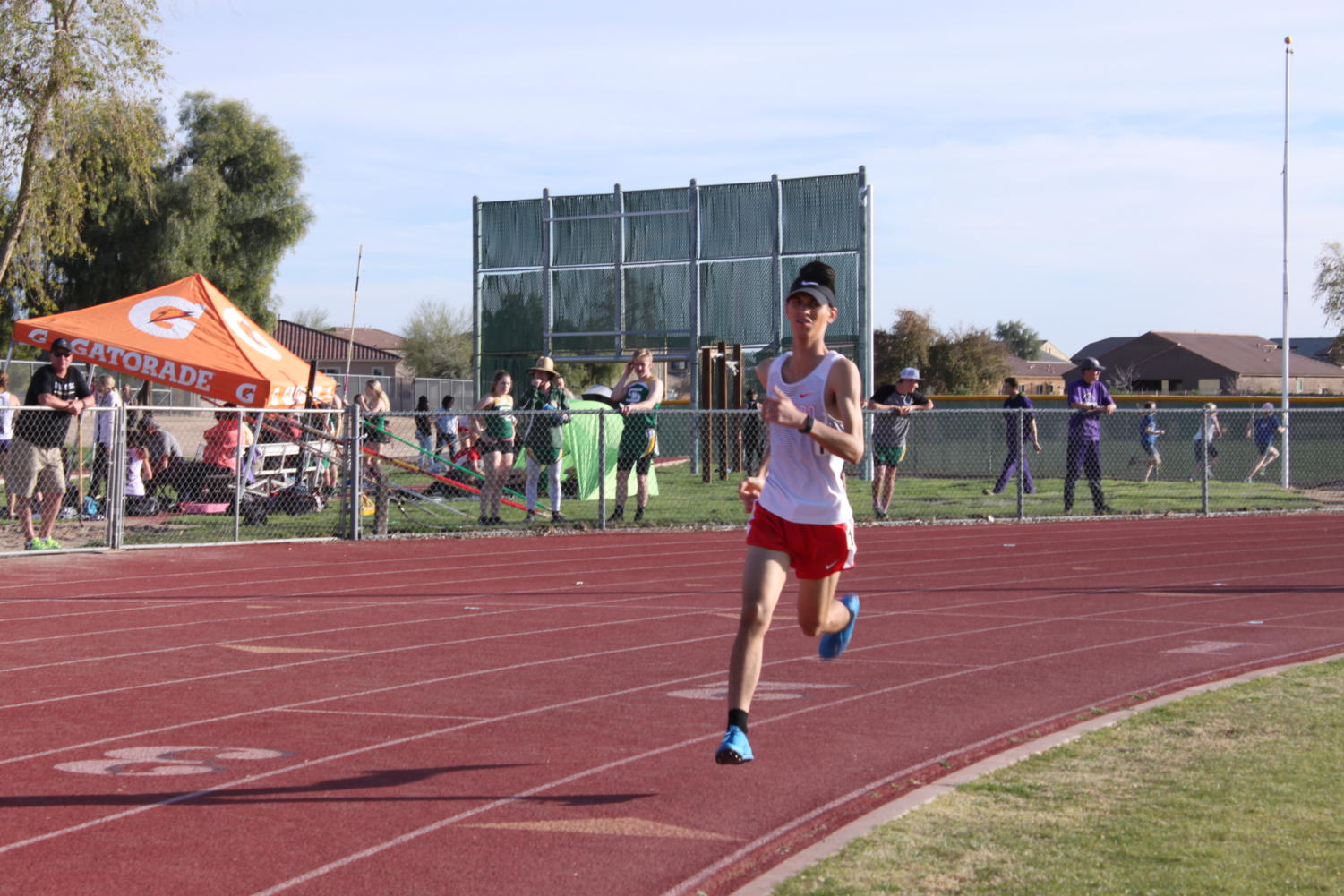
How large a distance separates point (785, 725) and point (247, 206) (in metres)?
46.6

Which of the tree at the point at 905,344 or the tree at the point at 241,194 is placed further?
the tree at the point at 905,344

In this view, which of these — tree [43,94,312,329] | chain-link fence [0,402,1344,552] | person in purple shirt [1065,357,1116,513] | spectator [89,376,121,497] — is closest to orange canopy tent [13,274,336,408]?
chain-link fence [0,402,1344,552]

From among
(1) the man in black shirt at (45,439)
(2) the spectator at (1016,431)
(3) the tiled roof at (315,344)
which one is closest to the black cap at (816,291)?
(1) the man in black shirt at (45,439)

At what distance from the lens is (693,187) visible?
30328 mm

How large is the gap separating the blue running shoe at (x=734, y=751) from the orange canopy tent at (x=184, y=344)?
13501 mm

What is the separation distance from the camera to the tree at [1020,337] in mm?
118500

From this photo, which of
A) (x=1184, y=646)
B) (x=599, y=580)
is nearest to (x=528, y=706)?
(x=1184, y=646)

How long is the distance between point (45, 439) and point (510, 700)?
8.26 m

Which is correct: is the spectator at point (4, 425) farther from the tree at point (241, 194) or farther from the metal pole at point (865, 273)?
the tree at point (241, 194)

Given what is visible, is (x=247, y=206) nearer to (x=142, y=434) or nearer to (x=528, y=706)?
(x=142, y=434)

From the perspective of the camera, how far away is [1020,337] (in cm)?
11969

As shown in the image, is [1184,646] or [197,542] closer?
[1184,646]

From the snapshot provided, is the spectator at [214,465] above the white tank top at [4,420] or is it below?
below

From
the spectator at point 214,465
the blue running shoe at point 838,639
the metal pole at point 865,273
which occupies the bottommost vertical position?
the blue running shoe at point 838,639
